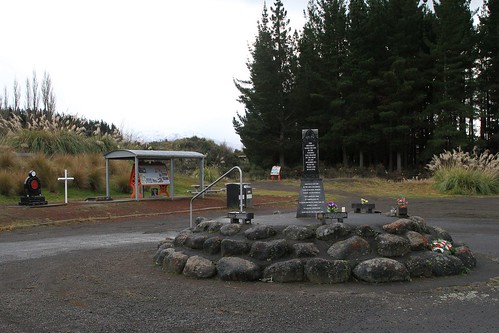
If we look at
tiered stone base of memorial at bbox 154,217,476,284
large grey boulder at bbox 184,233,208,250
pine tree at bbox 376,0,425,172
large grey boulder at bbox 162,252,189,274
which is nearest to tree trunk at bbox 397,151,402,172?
pine tree at bbox 376,0,425,172

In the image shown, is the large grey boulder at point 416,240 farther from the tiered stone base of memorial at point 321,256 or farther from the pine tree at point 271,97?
the pine tree at point 271,97

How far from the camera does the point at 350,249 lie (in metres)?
7.08

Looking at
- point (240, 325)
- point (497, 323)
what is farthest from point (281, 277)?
point (497, 323)

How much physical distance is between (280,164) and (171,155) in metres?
24.6

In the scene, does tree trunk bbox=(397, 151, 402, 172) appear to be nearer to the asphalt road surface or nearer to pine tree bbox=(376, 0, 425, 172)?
pine tree bbox=(376, 0, 425, 172)

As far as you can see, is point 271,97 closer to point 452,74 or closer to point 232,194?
point 452,74

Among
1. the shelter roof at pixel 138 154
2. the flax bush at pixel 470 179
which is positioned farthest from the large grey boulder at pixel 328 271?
A: the flax bush at pixel 470 179

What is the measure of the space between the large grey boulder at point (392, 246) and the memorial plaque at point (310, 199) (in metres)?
2.03

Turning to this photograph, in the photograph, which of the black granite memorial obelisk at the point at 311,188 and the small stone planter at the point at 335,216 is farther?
the black granite memorial obelisk at the point at 311,188

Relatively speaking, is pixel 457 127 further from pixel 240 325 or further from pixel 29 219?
pixel 240 325

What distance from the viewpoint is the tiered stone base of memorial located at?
680 cm

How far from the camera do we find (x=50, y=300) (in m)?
6.16

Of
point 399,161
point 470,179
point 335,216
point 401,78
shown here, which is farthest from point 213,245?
point 399,161

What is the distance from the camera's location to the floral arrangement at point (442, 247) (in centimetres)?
751
